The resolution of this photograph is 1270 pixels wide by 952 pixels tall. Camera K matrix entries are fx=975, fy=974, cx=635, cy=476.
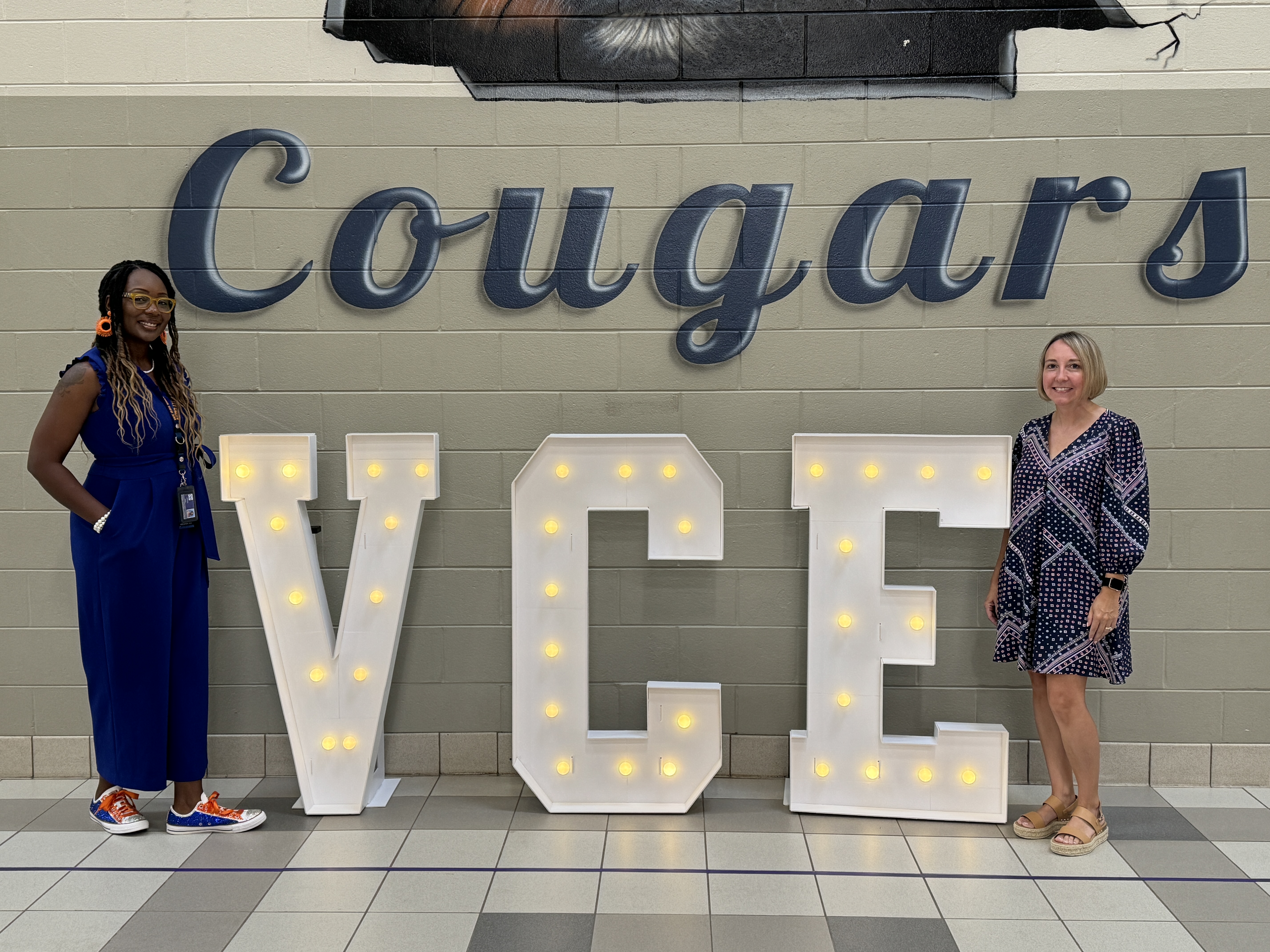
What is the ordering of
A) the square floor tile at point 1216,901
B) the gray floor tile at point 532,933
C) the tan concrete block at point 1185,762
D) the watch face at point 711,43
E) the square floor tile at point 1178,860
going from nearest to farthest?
the gray floor tile at point 532,933
the square floor tile at point 1216,901
the square floor tile at point 1178,860
the watch face at point 711,43
the tan concrete block at point 1185,762

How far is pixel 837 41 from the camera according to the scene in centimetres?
296

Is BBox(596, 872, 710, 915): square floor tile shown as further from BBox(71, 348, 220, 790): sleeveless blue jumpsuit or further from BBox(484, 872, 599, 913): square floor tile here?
BBox(71, 348, 220, 790): sleeveless blue jumpsuit

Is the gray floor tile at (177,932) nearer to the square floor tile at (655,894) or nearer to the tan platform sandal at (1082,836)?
the square floor tile at (655,894)

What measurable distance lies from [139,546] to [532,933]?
4.87ft

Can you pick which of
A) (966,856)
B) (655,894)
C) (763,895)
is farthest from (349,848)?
(966,856)

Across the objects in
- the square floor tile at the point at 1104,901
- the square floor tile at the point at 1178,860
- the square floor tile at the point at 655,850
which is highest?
the square floor tile at the point at 655,850

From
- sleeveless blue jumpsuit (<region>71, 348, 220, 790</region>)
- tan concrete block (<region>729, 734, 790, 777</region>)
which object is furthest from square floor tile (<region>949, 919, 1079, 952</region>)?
sleeveless blue jumpsuit (<region>71, 348, 220, 790</region>)

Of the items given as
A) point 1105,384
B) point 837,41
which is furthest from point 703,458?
point 837,41

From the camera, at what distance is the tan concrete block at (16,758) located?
3.17 metres

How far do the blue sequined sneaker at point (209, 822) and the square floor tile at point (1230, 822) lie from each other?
8.84ft

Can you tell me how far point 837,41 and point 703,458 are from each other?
1334 millimetres

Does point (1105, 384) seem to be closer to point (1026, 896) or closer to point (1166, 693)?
point (1166, 693)

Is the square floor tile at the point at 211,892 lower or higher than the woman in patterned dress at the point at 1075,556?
lower

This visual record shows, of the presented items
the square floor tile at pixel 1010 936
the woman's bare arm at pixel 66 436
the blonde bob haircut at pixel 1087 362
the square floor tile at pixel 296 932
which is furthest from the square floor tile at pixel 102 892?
the blonde bob haircut at pixel 1087 362
